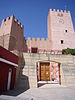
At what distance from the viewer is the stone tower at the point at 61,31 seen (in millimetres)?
20781

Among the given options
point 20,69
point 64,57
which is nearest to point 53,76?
point 64,57

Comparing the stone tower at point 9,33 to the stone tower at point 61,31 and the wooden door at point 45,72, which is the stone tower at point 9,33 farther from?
the stone tower at point 61,31

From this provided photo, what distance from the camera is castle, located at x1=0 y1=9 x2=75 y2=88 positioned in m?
9.48

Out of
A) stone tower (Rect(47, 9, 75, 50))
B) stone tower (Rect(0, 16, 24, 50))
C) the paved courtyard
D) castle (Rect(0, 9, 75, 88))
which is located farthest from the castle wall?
the paved courtyard

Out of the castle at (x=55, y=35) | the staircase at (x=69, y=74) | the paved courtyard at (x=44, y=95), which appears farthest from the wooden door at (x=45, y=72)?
the paved courtyard at (x=44, y=95)

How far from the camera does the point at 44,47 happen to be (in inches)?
822

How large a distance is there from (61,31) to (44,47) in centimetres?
559

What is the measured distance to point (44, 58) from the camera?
11.3 metres

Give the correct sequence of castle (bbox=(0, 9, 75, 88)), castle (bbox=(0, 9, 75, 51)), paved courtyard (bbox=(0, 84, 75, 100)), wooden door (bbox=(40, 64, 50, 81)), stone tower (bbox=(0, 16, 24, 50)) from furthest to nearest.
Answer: castle (bbox=(0, 9, 75, 51)) → stone tower (bbox=(0, 16, 24, 50)) → wooden door (bbox=(40, 64, 50, 81)) → castle (bbox=(0, 9, 75, 88)) → paved courtyard (bbox=(0, 84, 75, 100))

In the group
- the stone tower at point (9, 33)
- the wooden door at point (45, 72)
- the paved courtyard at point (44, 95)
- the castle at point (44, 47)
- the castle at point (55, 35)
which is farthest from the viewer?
the castle at point (55, 35)

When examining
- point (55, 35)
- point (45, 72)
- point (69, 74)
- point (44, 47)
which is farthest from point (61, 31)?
point (69, 74)

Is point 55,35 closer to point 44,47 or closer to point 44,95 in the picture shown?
point 44,47

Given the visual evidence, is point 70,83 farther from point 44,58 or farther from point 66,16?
point 66,16

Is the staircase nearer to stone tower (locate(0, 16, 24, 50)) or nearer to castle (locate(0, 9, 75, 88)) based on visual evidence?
castle (locate(0, 9, 75, 88))
